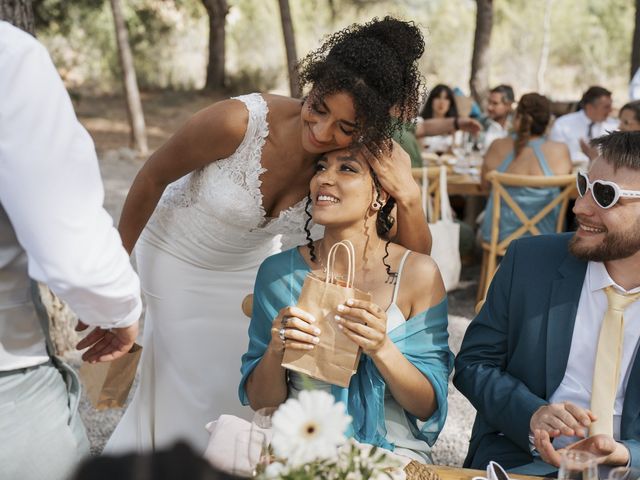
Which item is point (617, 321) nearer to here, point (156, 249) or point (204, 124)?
point (204, 124)

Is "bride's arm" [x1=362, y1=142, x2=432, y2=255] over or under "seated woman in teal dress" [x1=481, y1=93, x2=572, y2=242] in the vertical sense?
over

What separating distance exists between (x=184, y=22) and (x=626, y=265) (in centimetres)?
2430

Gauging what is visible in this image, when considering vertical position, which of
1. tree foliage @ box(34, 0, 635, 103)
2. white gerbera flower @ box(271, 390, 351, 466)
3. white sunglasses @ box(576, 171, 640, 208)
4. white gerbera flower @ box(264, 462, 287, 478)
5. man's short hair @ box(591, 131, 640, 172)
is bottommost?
tree foliage @ box(34, 0, 635, 103)

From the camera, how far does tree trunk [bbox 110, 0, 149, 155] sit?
13.7m

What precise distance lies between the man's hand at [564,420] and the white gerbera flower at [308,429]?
103cm

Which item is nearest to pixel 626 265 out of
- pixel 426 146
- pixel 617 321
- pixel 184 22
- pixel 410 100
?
pixel 617 321

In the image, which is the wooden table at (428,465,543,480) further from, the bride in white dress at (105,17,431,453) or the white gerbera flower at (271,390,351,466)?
the bride in white dress at (105,17,431,453)

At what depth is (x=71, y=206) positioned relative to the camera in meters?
1.56

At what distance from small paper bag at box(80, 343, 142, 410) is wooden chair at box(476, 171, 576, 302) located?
3.61 metres

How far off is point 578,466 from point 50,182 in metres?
1.17

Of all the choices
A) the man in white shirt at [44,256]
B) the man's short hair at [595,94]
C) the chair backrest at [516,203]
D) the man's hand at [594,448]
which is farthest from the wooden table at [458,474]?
the man's short hair at [595,94]

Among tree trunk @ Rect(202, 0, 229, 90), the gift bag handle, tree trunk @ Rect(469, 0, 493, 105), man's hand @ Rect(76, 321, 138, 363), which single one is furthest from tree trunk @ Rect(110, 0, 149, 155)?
man's hand @ Rect(76, 321, 138, 363)

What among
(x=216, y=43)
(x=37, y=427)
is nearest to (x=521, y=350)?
(x=37, y=427)

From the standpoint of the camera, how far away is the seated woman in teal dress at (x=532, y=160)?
21.0 feet
